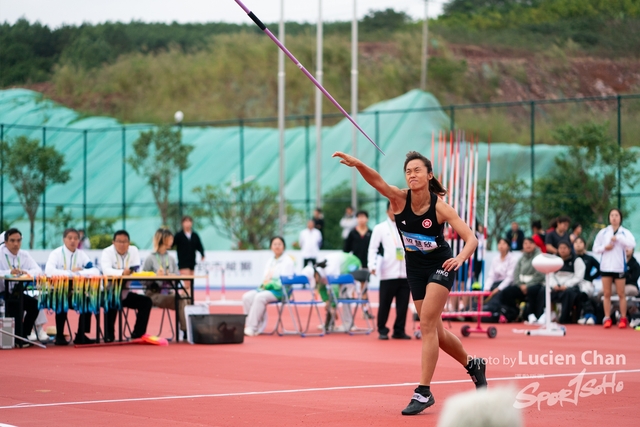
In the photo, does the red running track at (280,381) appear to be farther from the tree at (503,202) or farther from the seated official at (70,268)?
the tree at (503,202)

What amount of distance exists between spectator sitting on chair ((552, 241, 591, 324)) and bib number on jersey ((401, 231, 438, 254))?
1004 centimetres

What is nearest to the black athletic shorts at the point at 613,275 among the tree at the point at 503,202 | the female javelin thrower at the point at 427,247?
the female javelin thrower at the point at 427,247

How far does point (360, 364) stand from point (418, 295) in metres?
3.40

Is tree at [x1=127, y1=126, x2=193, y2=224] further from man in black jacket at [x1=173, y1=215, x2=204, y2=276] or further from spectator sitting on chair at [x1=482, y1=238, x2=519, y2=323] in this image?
spectator sitting on chair at [x1=482, y1=238, x2=519, y2=323]

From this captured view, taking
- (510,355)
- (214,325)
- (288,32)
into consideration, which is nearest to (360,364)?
(510,355)

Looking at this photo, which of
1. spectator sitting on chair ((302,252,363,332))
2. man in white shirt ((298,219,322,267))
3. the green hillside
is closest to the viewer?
spectator sitting on chair ((302,252,363,332))

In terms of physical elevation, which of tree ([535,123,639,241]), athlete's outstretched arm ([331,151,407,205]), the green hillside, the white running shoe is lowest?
the white running shoe

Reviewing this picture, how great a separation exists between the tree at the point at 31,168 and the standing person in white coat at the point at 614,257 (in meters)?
26.9

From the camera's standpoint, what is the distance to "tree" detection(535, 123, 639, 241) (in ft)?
96.3

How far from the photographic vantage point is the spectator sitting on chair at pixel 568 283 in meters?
17.1

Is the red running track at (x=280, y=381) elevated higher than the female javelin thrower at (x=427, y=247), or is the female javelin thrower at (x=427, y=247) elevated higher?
the female javelin thrower at (x=427, y=247)

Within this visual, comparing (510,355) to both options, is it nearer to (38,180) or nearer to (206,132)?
(38,180)

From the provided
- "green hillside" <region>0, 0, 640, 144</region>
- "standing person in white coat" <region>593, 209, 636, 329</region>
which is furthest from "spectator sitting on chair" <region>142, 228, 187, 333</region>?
"green hillside" <region>0, 0, 640, 144</region>

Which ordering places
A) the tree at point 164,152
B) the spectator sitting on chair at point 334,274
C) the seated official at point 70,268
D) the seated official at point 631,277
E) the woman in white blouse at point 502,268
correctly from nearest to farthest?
1. the seated official at point 70,268
2. the spectator sitting on chair at point 334,274
3. the seated official at point 631,277
4. the woman in white blouse at point 502,268
5. the tree at point 164,152
